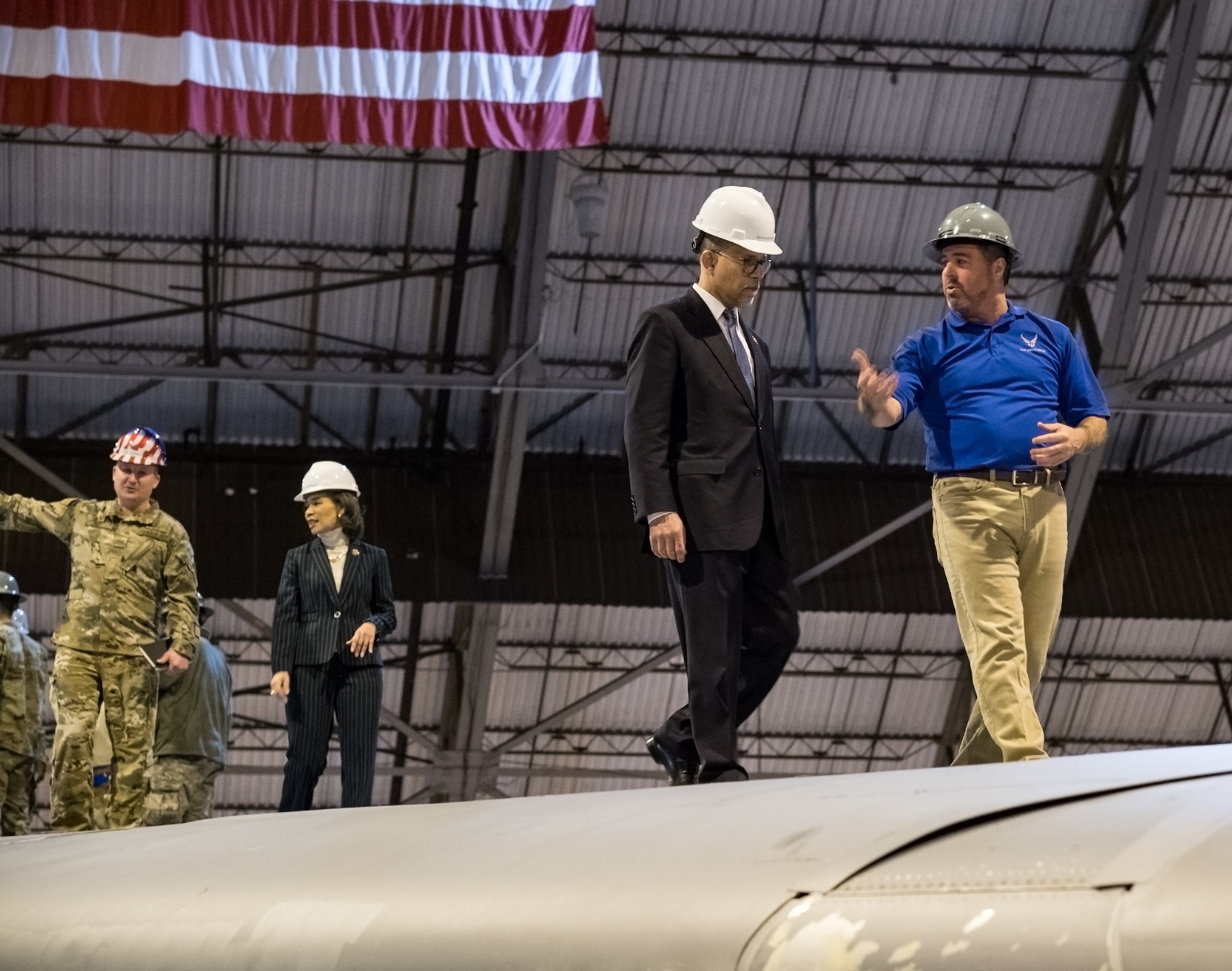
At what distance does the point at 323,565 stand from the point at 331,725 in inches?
29.6

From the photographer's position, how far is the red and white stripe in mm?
12125

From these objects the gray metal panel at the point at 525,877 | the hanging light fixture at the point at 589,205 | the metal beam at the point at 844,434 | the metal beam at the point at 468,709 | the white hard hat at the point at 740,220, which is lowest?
the metal beam at the point at 468,709

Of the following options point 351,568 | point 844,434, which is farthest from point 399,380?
point 351,568

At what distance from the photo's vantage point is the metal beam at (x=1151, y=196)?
47.4ft

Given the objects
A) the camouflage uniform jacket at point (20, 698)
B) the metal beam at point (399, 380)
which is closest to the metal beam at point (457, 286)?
the metal beam at point (399, 380)

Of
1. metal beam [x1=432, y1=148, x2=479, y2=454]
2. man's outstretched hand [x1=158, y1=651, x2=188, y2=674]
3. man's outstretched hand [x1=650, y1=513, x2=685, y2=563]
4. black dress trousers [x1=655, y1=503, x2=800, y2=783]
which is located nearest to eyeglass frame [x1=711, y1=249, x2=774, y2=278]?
black dress trousers [x1=655, y1=503, x2=800, y2=783]

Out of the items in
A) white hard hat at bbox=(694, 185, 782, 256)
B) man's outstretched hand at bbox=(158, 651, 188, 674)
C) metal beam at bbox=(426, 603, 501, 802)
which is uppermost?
white hard hat at bbox=(694, 185, 782, 256)

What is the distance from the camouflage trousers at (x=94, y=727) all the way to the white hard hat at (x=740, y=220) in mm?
4021

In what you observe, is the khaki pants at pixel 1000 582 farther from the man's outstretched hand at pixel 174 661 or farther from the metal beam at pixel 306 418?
the metal beam at pixel 306 418

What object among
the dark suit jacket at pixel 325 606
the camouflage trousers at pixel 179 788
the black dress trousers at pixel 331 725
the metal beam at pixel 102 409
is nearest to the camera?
the black dress trousers at pixel 331 725

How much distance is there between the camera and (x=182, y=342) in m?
17.3

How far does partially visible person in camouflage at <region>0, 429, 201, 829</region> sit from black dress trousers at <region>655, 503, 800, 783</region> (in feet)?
11.3

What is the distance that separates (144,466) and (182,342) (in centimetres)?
986

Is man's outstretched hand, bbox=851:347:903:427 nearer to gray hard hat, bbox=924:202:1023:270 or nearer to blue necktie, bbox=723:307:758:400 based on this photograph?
blue necktie, bbox=723:307:758:400
